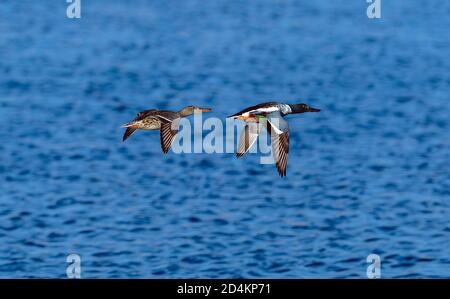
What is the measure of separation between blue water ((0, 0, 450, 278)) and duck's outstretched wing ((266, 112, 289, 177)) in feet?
19.9

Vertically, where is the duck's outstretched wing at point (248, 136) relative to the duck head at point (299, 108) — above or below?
below

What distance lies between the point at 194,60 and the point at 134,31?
460 centimetres

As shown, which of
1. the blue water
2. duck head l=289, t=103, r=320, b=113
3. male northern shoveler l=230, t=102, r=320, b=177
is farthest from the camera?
→ the blue water

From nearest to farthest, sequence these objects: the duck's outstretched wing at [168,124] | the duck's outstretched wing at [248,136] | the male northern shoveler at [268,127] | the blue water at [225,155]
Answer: the duck's outstretched wing at [168,124]
the male northern shoveler at [268,127]
the duck's outstretched wing at [248,136]
the blue water at [225,155]

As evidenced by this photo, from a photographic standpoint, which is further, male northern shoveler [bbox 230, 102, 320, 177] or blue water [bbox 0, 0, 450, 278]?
blue water [bbox 0, 0, 450, 278]

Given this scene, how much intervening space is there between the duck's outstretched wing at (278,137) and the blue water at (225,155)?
6071 mm

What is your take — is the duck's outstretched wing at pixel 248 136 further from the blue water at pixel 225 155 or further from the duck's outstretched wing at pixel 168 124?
the blue water at pixel 225 155

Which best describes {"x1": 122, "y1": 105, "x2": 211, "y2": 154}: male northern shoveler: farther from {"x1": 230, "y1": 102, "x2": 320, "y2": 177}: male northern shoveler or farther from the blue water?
the blue water

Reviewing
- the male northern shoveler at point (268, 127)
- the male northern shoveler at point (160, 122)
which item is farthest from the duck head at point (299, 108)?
the male northern shoveler at point (160, 122)

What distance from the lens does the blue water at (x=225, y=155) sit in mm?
22703

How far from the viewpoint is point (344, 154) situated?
92.4ft

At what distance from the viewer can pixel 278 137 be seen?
1572 cm

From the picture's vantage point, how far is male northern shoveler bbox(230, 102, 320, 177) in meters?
15.5

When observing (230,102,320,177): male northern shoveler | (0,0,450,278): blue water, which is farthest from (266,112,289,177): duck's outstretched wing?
(0,0,450,278): blue water
